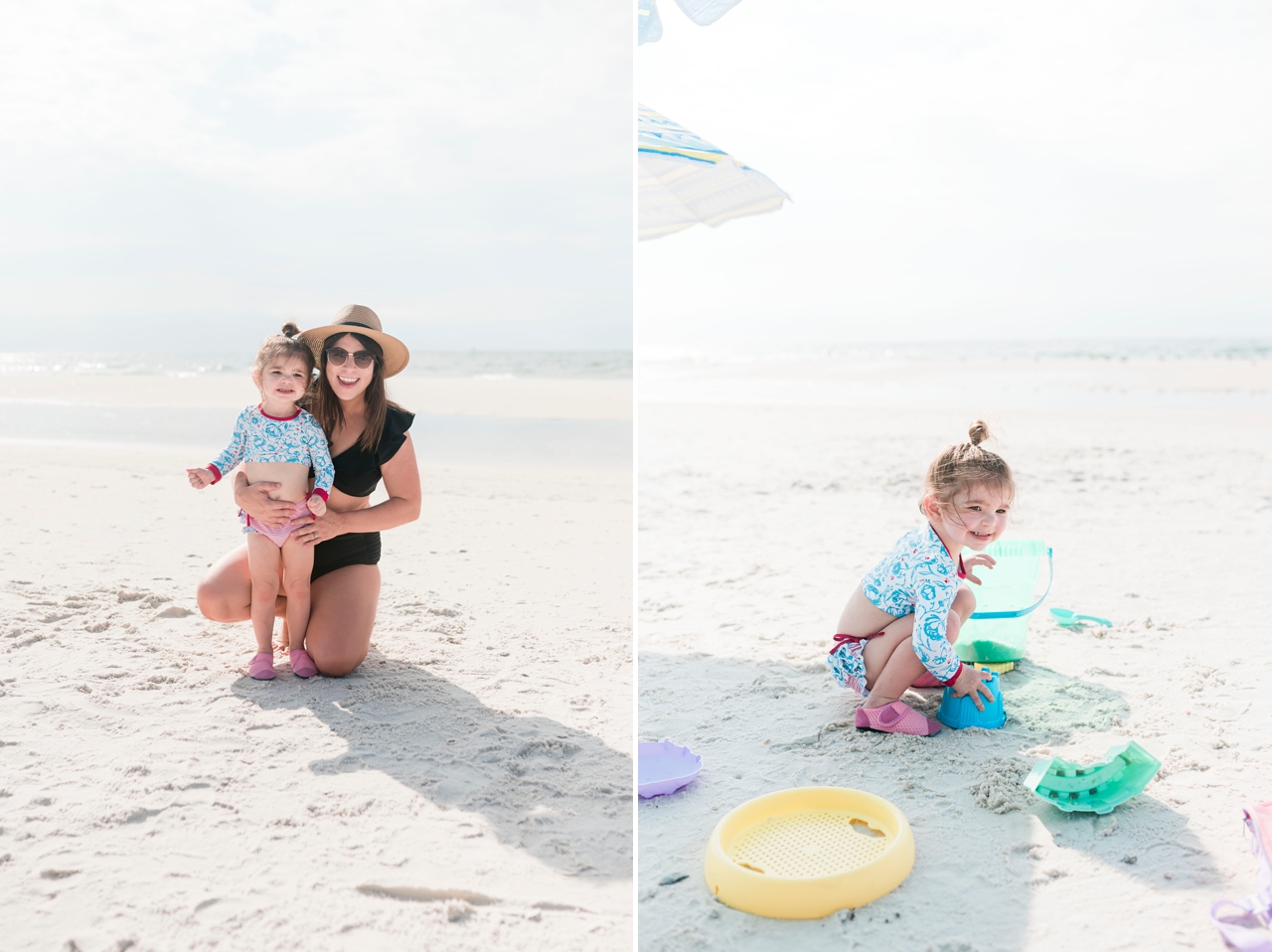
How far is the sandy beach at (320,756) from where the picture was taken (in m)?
1.90

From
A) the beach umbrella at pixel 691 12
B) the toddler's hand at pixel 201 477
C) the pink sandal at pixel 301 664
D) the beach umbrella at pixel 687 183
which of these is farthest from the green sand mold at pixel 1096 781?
the beach umbrella at pixel 691 12

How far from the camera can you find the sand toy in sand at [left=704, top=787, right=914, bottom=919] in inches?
75.3

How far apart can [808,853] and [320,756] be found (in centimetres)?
147

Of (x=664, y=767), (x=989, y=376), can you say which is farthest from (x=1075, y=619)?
(x=989, y=376)

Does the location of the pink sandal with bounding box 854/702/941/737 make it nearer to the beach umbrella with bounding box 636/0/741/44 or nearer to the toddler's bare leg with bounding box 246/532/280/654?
the toddler's bare leg with bounding box 246/532/280/654

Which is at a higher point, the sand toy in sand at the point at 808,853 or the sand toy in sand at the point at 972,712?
the sand toy in sand at the point at 972,712

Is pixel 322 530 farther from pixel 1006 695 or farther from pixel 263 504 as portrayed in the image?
pixel 1006 695

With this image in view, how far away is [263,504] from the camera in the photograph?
10.4ft

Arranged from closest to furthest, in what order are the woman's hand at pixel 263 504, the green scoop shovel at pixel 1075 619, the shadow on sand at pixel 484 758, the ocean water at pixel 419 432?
1. the shadow on sand at pixel 484 758
2. the woman's hand at pixel 263 504
3. the green scoop shovel at pixel 1075 619
4. the ocean water at pixel 419 432

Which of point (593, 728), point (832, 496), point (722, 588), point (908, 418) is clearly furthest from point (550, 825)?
point (908, 418)

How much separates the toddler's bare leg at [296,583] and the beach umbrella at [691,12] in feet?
9.40

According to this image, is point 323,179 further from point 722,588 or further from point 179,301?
point 722,588

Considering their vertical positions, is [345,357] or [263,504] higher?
[345,357]

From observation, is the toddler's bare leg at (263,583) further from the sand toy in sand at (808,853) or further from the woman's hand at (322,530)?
the sand toy in sand at (808,853)
